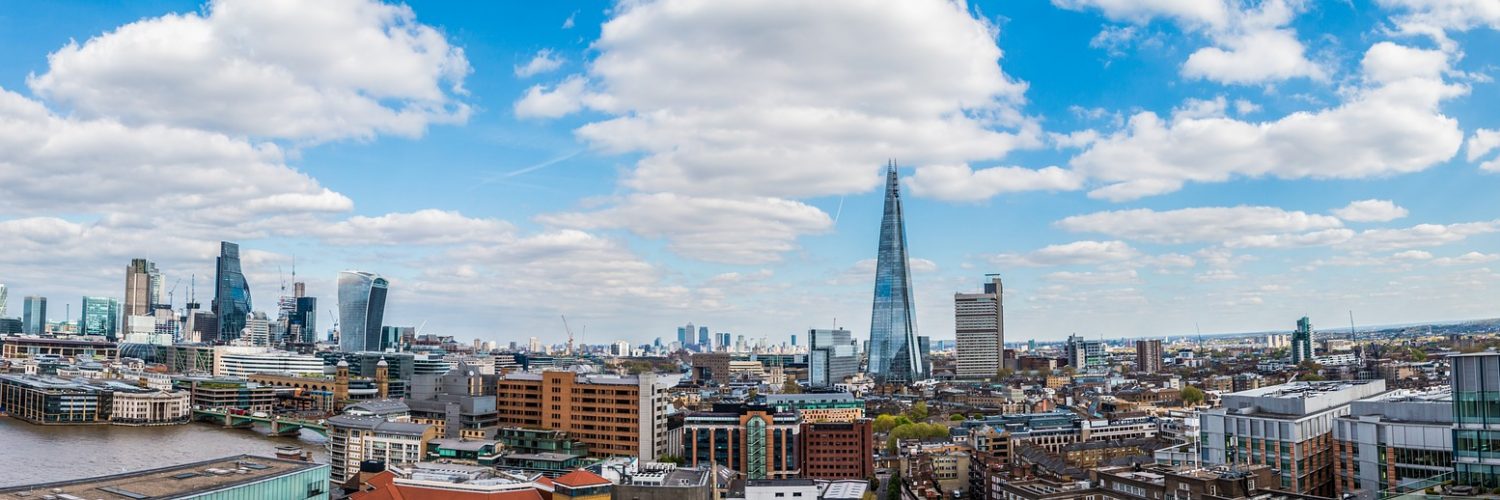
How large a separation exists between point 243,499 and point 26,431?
61274 millimetres

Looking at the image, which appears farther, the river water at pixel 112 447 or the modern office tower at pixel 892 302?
the modern office tower at pixel 892 302

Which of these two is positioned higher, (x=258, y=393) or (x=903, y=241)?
(x=903, y=241)

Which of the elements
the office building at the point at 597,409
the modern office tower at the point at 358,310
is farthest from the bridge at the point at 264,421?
the modern office tower at the point at 358,310

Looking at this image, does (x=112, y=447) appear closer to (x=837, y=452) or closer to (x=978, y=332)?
(x=837, y=452)

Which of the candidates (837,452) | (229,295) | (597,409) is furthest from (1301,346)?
(229,295)

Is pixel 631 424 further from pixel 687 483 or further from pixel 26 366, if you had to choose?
pixel 26 366

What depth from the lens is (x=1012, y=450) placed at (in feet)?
195

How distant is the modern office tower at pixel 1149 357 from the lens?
143500 mm

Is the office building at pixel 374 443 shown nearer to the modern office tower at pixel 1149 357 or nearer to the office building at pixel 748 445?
the office building at pixel 748 445

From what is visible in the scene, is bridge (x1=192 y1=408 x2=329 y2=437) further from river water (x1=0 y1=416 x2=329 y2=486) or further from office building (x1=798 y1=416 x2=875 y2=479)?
office building (x1=798 y1=416 x2=875 y2=479)

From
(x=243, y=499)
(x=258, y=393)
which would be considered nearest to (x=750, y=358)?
(x=258, y=393)

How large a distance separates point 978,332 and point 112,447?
112 m

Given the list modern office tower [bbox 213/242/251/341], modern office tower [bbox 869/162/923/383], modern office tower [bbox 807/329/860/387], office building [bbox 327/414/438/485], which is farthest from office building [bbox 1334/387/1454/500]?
modern office tower [bbox 213/242/251/341]

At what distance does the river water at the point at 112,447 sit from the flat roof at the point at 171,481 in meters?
20.3
